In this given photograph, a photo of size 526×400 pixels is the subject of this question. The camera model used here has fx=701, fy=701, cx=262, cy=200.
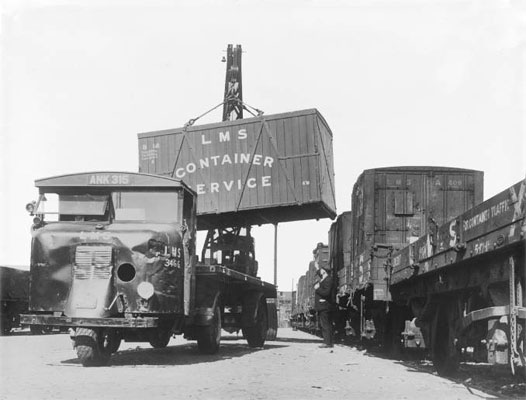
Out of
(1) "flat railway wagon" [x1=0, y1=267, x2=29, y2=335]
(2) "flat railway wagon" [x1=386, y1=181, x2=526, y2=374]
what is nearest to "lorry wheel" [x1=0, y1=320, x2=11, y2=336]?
(1) "flat railway wagon" [x1=0, y1=267, x2=29, y2=335]

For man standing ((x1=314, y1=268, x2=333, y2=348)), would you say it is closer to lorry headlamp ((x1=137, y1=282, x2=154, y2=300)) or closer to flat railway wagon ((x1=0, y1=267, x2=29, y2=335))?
lorry headlamp ((x1=137, y1=282, x2=154, y2=300))

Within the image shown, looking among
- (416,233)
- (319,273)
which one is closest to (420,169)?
(416,233)

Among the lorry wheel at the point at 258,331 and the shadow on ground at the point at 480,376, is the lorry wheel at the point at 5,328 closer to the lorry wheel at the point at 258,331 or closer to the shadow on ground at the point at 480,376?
the lorry wheel at the point at 258,331

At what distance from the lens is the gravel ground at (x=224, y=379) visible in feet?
22.7

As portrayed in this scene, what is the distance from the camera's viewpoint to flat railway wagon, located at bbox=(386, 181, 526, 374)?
6.18 metres

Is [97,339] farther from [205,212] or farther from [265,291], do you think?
[205,212]

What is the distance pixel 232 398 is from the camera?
6582 millimetres

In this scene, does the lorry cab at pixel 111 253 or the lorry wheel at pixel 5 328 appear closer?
the lorry cab at pixel 111 253

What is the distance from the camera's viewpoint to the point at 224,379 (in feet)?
26.9

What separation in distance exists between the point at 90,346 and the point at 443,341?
474cm

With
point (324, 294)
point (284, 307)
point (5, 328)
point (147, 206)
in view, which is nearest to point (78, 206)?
point (147, 206)

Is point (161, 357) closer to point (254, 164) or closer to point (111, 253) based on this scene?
point (111, 253)

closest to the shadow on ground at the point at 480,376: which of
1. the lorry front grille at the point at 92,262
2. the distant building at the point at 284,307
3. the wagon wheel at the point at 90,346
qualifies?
the wagon wheel at the point at 90,346

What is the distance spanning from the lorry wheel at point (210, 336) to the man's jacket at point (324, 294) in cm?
371
